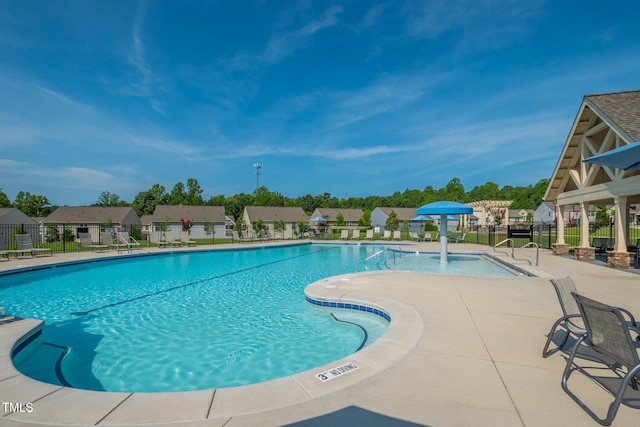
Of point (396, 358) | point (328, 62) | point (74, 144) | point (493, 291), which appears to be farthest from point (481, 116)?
point (74, 144)

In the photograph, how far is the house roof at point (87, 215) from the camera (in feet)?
142

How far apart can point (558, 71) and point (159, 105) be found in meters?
Answer: 27.0

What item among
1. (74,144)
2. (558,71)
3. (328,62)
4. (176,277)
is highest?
(328,62)

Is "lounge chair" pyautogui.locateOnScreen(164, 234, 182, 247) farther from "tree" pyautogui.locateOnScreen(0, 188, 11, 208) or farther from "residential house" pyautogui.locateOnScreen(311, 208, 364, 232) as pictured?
"tree" pyautogui.locateOnScreen(0, 188, 11, 208)

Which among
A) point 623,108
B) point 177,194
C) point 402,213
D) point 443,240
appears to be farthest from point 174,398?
point 177,194

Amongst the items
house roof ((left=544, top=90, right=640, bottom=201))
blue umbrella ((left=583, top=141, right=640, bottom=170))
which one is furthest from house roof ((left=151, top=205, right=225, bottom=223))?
blue umbrella ((left=583, top=141, right=640, bottom=170))

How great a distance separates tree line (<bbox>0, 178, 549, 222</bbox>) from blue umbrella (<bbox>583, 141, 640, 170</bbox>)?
64424 millimetres

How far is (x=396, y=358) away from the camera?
3502 mm

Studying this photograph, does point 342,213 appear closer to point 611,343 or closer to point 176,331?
point 176,331

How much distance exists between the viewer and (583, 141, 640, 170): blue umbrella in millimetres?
3596

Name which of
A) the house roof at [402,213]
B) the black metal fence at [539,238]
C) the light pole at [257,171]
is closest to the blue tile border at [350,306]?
the black metal fence at [539,238]

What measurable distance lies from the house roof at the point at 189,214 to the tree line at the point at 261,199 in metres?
20.5

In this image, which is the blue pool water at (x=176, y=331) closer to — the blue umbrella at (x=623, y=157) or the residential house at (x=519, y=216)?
the blue umbrella at (x=623, y=157)

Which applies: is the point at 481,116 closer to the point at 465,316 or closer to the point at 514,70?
the point at 514,70
